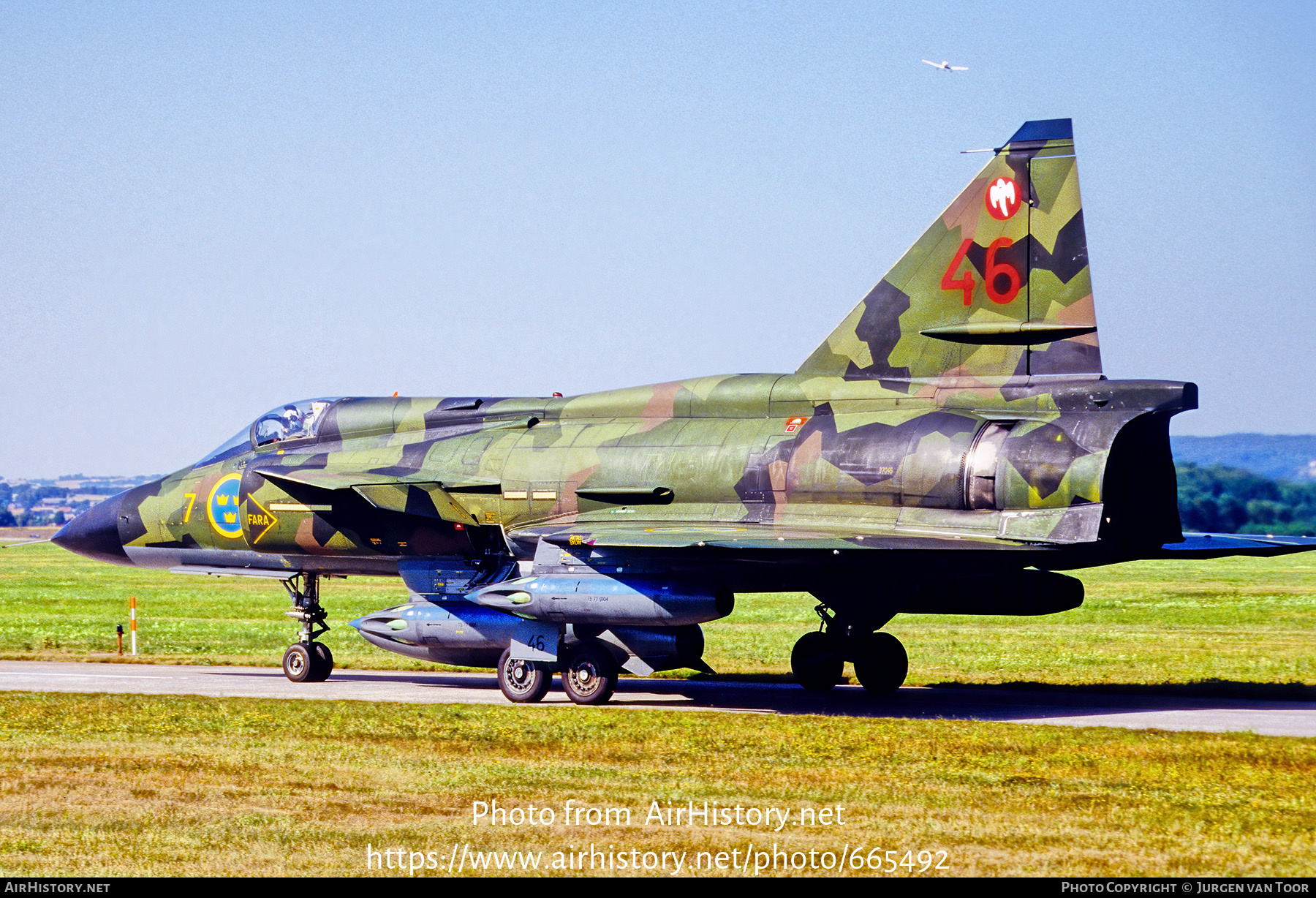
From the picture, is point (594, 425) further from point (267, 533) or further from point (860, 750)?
point (860, 750)

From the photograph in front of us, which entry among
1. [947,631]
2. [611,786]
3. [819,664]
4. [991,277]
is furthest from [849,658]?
[947,631]

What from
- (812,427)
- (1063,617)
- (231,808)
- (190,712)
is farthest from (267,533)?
(1063,617)

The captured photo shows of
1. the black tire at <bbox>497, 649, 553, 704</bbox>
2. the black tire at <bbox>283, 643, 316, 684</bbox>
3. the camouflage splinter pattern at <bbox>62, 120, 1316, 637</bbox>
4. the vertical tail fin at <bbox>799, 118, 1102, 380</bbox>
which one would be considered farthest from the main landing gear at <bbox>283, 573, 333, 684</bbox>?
the vertical tail fin at <bbox>799, 118, 1102, 380</bbox>

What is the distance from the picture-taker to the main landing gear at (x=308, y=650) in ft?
65.7

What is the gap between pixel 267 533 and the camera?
20.3 meters

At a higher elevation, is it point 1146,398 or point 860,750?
point 1146,398

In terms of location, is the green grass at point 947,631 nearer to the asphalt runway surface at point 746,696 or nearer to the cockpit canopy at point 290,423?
the asphalt runway surface at point 746,696

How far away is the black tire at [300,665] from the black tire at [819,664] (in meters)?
6.65

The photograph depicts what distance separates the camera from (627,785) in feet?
37.8

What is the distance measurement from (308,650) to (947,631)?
14.6 metres

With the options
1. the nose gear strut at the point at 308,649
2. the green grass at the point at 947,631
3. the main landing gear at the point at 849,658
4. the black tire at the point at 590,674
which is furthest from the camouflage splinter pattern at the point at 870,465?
the green grass at the point at 947,631

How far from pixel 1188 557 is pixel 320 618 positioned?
11.7m

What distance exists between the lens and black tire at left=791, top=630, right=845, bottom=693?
18.7 m

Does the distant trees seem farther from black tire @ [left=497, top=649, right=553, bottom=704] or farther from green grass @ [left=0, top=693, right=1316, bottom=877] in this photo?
black tire @ [left=497, top=649, right=553, bottom=704]
